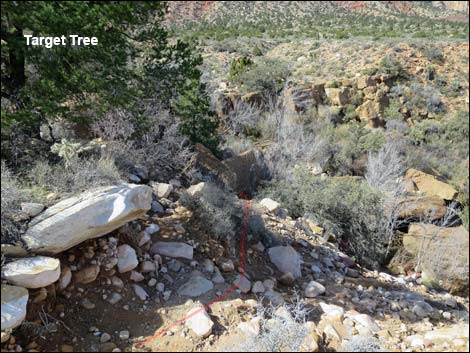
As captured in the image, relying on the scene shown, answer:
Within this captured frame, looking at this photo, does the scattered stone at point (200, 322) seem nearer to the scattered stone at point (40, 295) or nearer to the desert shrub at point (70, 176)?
the scattered stone at point (40, 295)

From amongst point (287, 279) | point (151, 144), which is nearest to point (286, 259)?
point (287, 279)

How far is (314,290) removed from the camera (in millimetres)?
4883

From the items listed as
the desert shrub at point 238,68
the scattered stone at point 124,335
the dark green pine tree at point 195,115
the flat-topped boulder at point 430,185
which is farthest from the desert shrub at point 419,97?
the scattered stone at point 124,335

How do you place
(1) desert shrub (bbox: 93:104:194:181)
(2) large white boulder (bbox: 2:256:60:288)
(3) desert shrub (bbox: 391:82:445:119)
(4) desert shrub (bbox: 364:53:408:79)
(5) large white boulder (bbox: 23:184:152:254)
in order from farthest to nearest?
(4) desert shrub (bbox: 364:53:408:79) → (3) desert shrub (bbox: 391:82:445:119) → (1) desert shrub (bbox: 93:104:194:181) → (5) large white boulder (bbox: 23:184:152:254) → (2) large white boulder (bbox: 2:256:60:288)

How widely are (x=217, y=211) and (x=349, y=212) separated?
323 cm

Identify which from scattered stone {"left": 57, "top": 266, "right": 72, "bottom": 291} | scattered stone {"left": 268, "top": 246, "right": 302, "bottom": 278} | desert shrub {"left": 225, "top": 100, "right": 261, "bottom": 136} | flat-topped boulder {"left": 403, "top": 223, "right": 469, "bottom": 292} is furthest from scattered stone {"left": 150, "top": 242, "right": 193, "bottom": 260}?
desert shrub {"left": 225, "top": 100, "right": 261, "bottom": 136}

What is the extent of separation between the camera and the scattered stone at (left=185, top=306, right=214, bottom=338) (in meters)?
3.57

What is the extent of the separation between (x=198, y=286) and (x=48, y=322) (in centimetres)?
147

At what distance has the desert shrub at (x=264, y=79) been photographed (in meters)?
15.6

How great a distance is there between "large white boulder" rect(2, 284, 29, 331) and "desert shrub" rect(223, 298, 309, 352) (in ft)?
5.48

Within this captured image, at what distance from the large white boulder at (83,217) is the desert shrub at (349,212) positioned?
160 inches

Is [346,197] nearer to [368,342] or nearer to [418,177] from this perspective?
[418,177]

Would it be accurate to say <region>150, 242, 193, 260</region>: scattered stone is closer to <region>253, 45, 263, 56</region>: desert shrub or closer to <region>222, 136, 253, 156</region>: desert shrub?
<region>222, 136, 253, 156</region>: desert shrub

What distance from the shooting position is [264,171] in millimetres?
8961
